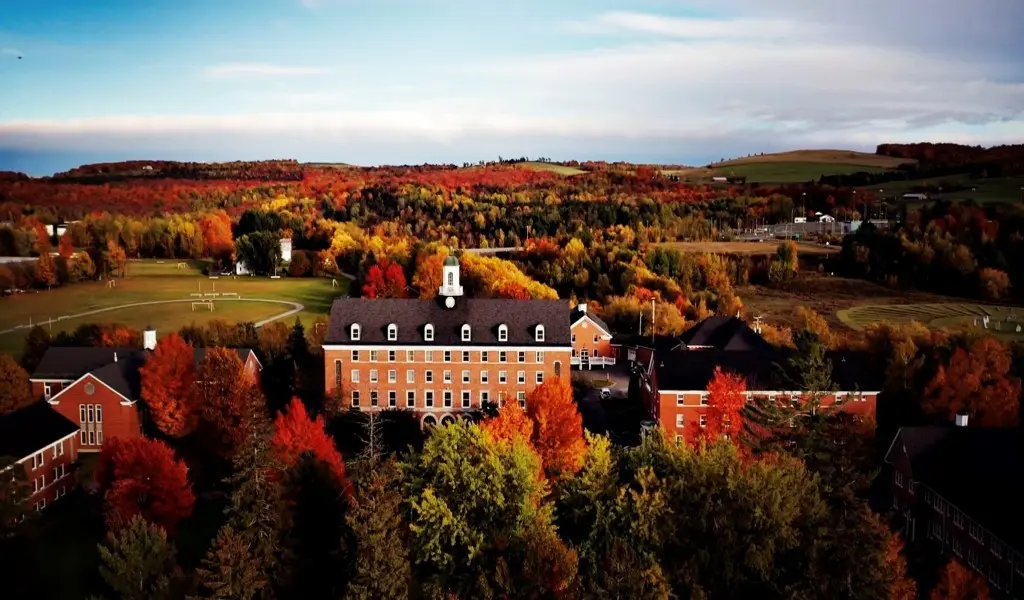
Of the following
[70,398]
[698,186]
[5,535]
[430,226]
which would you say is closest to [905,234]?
[698,186]

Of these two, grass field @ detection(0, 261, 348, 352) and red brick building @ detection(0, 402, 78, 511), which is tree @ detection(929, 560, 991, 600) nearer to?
red brick building @ detection(0, 402, 78, 511)

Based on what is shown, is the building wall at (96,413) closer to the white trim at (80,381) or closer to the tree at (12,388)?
the white trim at (80,381)

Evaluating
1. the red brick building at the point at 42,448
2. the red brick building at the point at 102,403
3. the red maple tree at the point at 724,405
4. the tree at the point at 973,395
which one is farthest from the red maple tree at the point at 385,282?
the tree at the point at 973,395

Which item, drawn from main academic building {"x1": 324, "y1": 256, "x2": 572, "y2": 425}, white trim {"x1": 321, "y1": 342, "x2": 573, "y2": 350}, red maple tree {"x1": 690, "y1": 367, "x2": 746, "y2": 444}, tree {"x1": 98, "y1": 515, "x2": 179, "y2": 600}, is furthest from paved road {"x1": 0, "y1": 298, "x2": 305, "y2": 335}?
tree {"x1": 98, "y1": 515, "x2": 179, "y2": 600}

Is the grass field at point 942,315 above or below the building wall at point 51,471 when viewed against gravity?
above

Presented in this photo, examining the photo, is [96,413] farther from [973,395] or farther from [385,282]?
[385,282]

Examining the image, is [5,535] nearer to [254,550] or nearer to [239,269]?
[254,550]
